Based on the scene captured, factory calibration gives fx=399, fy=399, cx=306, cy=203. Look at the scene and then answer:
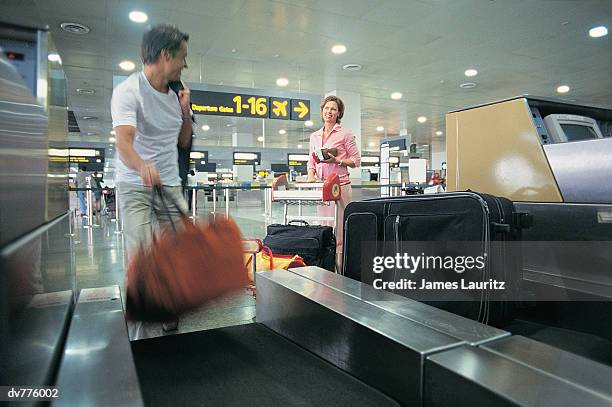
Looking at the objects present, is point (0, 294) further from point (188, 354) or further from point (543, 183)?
point (543, 183)

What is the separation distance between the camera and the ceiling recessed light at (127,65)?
8.34 meters

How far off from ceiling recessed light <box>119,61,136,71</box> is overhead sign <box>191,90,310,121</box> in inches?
70.2

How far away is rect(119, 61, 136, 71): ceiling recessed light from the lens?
8.34 meters

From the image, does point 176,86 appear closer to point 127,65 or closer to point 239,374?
point 239,374

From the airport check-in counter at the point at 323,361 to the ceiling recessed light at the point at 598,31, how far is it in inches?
292

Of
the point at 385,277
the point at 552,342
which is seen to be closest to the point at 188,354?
the point at 385,277

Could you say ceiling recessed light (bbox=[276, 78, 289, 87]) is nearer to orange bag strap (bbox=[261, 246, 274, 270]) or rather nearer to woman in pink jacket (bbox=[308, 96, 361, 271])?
woman in pink jacket (bbox=[308, 96, 361, 271])

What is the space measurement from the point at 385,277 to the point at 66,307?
55.0 inches

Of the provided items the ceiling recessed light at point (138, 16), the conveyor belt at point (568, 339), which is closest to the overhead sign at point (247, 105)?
the ceiling recessed light at point (138, 16)

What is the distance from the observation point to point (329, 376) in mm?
1271

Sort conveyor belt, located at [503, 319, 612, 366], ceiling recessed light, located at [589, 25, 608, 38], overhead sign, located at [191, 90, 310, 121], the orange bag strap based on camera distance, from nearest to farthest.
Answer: conveyor belt, located at [503, 319, 612, 366] < the orange bag strap < ceiling recessed light, located at [589, 25, 608, 38] < overhead sign, located at [191, 90, 310, 121]

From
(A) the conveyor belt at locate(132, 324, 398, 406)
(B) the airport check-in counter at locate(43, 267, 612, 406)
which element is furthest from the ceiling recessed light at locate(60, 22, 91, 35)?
(A) the conveyor belt at locate(132, 324, 398, 406)

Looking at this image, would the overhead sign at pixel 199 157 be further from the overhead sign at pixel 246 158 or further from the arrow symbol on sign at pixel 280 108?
the arrow symbol on sign at pixel 280 108

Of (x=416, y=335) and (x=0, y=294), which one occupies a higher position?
(x=0, y=294)
